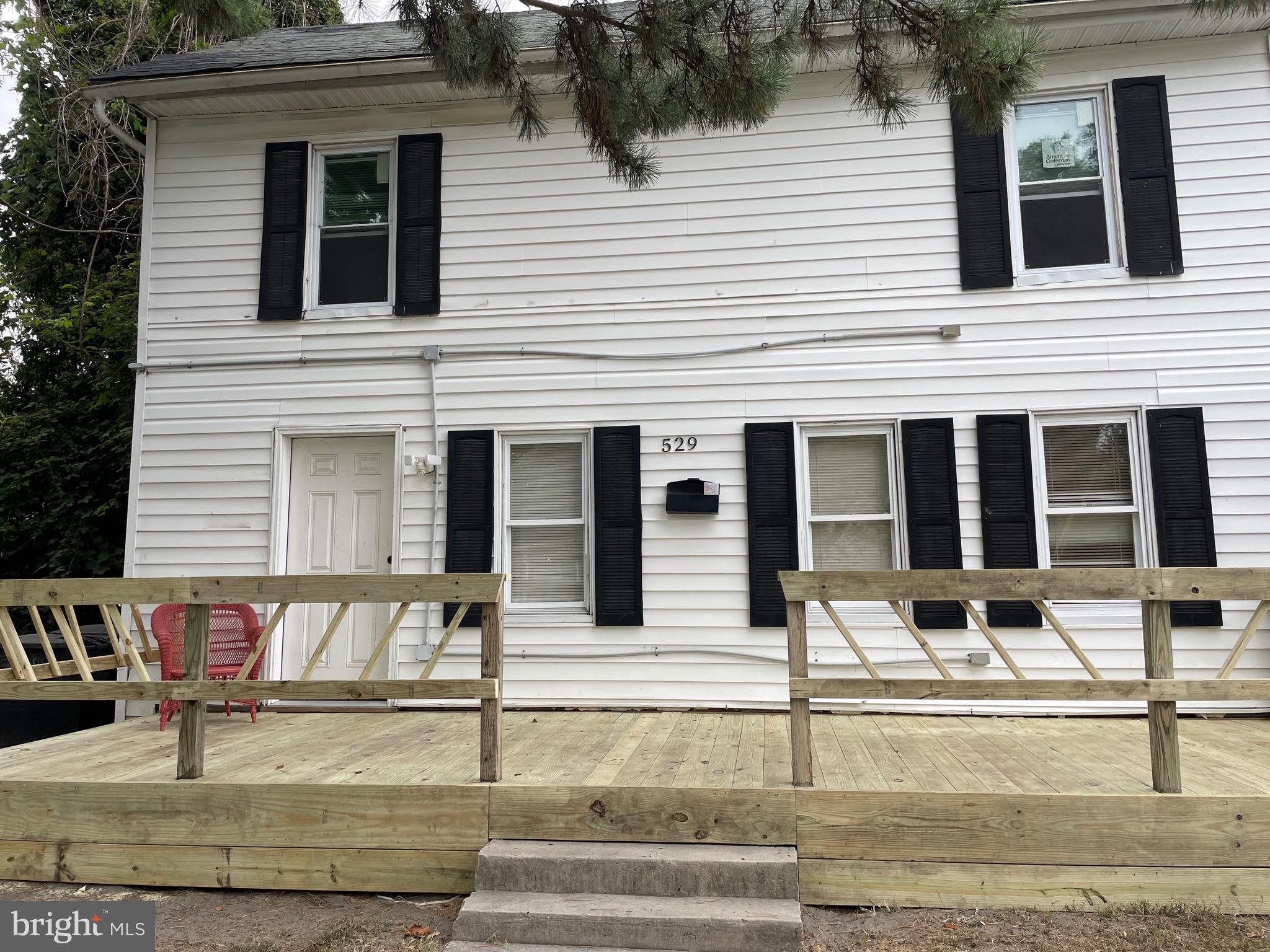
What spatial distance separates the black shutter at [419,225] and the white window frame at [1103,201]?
4.13 m

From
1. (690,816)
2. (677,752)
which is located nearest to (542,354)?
(677,752)

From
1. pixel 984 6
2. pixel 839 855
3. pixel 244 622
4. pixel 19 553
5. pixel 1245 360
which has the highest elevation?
pixel 984 6

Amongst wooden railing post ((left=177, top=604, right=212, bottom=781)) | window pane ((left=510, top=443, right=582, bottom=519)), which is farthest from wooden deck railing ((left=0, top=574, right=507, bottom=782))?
window pane ((left=510, top=443, right=582, bottom=519))

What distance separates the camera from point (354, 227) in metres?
6.59

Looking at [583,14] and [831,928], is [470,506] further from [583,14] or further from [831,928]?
[831,928]

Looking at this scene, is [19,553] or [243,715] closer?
[243,715]

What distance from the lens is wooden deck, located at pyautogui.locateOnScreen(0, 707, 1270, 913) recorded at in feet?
10.8

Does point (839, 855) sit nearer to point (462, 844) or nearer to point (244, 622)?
point (462, 844)

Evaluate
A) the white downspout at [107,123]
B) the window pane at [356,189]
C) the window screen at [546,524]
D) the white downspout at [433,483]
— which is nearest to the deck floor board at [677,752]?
the white downspout at [433,483]

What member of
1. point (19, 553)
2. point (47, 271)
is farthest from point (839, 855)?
point (47, 271)

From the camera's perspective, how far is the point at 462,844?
139 inches

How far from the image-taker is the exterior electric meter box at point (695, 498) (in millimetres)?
5875

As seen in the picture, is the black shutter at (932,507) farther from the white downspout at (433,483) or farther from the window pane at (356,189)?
the window pane at (356,189)

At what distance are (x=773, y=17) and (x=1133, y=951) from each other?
4.34m
